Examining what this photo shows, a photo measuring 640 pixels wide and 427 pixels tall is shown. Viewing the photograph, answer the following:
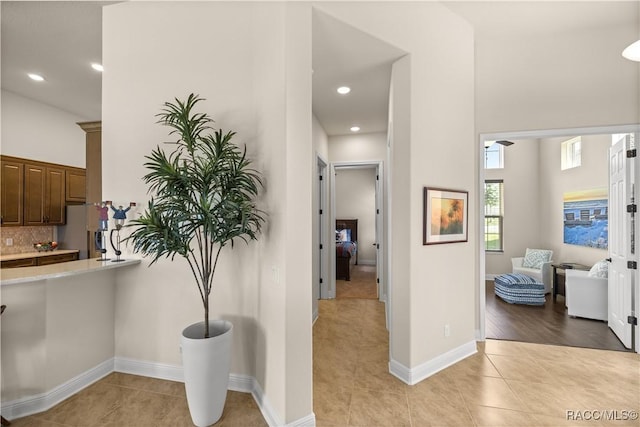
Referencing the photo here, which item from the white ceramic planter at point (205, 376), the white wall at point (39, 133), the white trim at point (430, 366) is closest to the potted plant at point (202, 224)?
the white ceramic planter at point (205, 376)

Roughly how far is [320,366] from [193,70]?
298 centimetres

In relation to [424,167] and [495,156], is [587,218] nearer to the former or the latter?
[495,156]

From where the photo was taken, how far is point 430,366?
2656 millimetres

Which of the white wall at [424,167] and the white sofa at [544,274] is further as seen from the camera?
the white sofa at [544,274]

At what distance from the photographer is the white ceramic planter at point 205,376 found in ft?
6.28

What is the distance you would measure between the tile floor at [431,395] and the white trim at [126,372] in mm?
54

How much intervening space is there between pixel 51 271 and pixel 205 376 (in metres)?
1.35

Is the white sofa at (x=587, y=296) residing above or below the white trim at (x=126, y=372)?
above

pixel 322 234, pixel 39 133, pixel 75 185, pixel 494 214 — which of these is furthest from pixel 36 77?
pixel 494 214

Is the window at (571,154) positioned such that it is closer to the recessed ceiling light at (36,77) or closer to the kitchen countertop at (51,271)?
the kitchen countertop at (51,271)

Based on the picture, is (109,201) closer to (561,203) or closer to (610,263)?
(610,263)

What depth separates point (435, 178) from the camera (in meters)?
2.75

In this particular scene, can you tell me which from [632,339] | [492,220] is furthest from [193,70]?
[492,220]

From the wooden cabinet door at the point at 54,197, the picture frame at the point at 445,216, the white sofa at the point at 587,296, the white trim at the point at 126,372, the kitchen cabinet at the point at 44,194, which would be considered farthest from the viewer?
the wooden cabinet door at the point at 54,197
